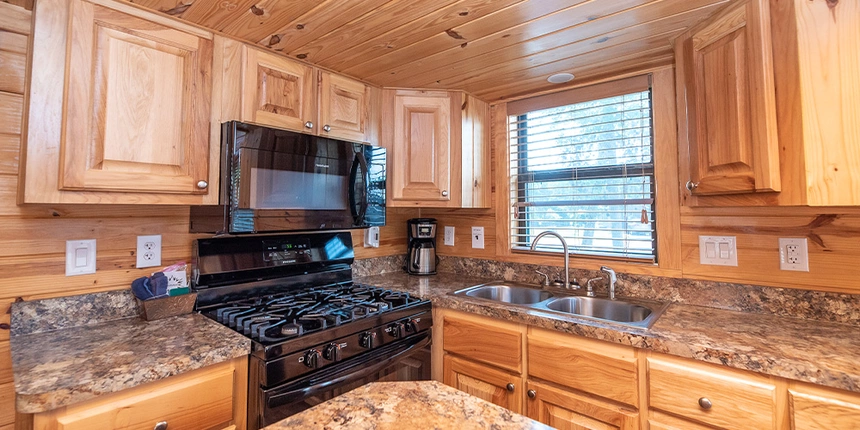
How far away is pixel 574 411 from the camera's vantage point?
145cm

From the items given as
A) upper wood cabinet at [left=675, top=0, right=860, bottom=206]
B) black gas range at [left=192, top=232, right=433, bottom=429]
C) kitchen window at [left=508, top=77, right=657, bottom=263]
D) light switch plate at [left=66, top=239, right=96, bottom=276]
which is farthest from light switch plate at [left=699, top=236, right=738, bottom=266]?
light switch plate at [left=66, top=239, right=96, bottom=276]

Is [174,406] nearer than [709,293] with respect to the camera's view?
Yes

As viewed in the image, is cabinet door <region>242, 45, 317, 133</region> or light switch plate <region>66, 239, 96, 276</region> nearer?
light switch plate <region>66, 239, 96, 276</region>

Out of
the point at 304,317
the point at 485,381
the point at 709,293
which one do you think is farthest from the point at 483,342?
the point at 709,293

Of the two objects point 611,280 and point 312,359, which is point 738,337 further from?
point 312,359

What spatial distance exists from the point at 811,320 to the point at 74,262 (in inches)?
106

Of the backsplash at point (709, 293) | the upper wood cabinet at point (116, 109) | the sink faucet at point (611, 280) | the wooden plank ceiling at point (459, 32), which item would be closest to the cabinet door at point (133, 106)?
the upper wood cabinet at point (116, 109)

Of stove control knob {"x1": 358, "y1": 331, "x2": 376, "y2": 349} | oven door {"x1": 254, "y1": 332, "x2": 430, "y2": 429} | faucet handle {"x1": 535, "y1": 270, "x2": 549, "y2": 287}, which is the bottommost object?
oven door {"x1": 254, "y1": 332, "x2": 430, "y2": 429}

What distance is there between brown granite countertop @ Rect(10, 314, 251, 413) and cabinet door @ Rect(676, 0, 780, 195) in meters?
1.70

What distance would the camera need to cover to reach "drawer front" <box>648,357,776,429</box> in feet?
3.66

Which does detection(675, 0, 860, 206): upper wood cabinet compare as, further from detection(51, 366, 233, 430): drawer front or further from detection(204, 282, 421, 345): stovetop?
detection(51, 366, 233, 430): drawer front

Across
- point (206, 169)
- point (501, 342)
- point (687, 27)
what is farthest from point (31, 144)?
point (687, 27)

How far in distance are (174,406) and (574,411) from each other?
4.31ft

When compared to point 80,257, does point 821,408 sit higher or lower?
lower
